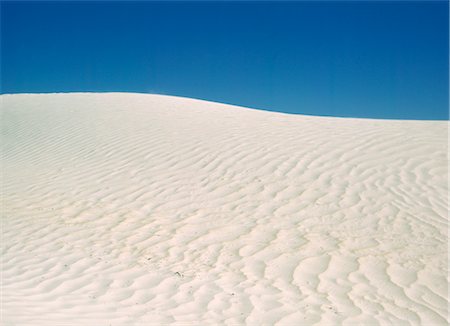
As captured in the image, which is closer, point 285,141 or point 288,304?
point 288,304

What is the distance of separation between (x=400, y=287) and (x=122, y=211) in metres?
4.42

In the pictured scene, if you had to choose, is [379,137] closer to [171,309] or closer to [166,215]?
[166,215]

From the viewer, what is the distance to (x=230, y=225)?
21.5 feet

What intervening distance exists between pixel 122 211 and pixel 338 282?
3.86 meters

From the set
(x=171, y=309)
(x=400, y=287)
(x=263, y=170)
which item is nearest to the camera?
(x=171, y=309)

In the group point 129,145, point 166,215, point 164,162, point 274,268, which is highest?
point 129,145

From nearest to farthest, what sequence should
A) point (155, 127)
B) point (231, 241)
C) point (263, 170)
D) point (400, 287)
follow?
point (400, 287) < point (231, 241) < point (263, 170) < point (155, 127)

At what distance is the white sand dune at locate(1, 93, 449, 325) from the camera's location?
448 cm

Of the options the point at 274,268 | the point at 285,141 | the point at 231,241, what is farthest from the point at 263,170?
the point at 274,268

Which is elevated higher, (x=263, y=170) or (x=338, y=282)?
(x=263, y=170)

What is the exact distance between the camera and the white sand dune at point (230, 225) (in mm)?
4480

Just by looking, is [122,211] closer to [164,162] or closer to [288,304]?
[164,162]

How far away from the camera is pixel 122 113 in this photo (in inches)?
562

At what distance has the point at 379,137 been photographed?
32.3ft
